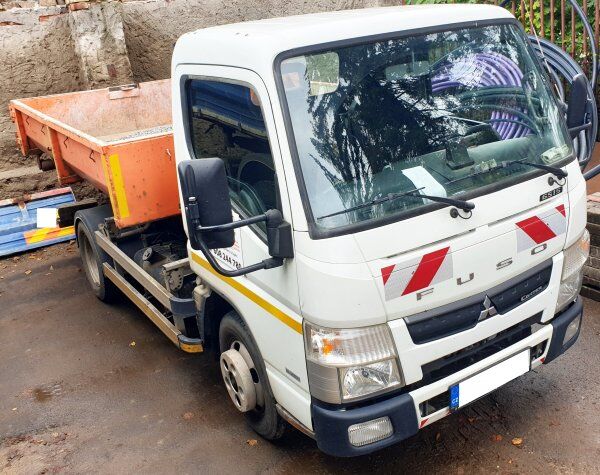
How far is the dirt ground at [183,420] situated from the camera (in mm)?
3529

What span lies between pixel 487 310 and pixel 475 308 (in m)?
0.08

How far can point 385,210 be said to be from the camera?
281cm

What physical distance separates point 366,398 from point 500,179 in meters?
1.18

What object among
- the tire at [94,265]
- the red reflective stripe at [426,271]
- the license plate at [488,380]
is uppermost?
the red reflective stripe at [426,271]

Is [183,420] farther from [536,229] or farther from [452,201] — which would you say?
[536,229]

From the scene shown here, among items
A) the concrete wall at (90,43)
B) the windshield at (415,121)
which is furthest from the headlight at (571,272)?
the concrete wall at (90,43)

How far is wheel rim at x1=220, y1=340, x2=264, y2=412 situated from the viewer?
351 centimetres

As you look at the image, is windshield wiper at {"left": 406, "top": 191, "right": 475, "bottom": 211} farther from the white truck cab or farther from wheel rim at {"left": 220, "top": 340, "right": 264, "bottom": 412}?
wheel rim at {"left": 220, "top": 340, "right": 264, "bottom": 412}

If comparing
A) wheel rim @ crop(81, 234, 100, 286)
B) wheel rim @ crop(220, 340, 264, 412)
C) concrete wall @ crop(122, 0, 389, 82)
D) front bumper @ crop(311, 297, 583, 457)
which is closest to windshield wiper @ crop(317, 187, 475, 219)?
front bumper @ crop(311, 297, 583, 457)

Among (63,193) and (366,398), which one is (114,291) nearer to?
(63,193)

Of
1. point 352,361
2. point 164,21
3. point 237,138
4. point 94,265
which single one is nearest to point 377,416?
point 352,361

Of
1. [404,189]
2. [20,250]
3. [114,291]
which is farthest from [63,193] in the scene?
[404,189]

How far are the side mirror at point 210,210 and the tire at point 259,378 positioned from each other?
80cm

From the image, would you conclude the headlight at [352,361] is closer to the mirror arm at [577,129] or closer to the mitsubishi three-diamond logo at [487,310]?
the mitsubishi three-diamond logo at [487,310]
